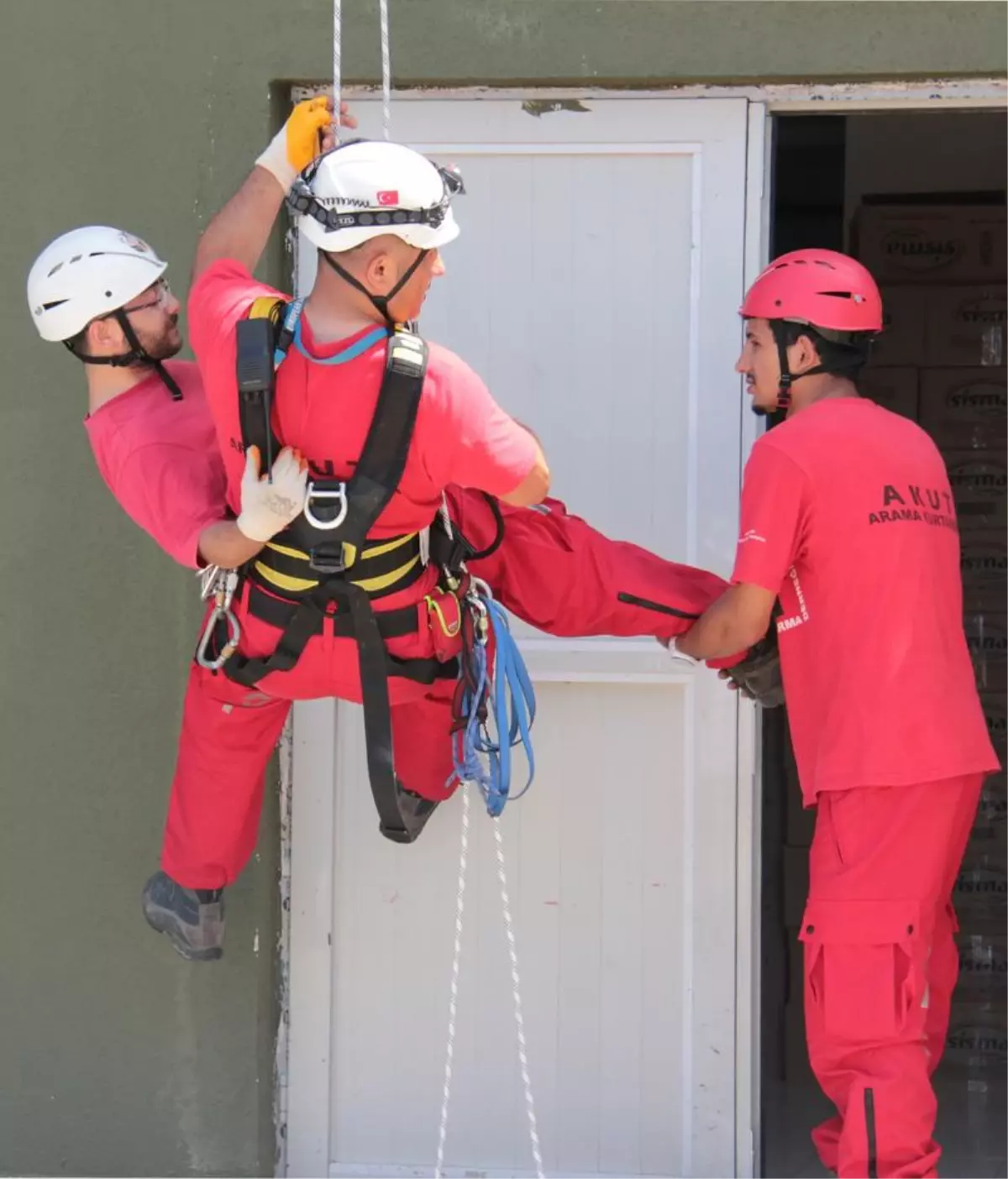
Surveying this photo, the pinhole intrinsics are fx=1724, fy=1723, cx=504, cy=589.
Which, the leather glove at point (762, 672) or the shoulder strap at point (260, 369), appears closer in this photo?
the shoulder strap at point (260, 369)

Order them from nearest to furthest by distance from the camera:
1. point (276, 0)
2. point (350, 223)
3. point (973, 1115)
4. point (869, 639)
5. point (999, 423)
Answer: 1. point (350, 223)
2. point (869, 639)
3. point (276, 0)
4. point (973, 1115)
5. point (999, 423)

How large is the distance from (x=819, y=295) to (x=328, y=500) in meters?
1.18

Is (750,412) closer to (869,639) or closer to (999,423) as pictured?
(869,639)

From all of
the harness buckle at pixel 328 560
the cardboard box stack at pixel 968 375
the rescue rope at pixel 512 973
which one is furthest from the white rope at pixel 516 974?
the cardboard box stack at pixel 968 375

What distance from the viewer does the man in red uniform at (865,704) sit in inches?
139

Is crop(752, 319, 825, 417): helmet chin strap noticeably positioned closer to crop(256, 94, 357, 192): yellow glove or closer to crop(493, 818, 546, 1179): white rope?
crop(256, 94, 357, 192): yellow glove

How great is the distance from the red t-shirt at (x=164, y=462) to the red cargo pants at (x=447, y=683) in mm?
360

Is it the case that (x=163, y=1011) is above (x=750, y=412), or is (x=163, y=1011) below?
below

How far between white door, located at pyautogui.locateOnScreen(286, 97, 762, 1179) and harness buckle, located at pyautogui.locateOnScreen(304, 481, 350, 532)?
43.3 inches

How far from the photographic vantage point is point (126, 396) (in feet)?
12.3

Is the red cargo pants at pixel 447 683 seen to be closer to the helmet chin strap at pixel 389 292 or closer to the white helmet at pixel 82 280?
the helmet chin strap at pixel 389 292

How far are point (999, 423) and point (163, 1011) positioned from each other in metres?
3.43

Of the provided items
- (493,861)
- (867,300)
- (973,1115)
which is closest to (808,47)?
(867,300)

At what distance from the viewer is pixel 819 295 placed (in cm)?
372
